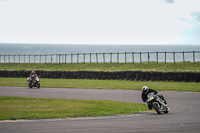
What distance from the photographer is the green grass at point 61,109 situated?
16452 mm

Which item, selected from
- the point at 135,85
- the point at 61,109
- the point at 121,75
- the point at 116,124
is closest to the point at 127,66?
the point at 121,75

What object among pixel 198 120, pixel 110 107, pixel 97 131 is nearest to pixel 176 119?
pixel 198 120

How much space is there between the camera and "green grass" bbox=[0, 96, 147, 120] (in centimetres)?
1645

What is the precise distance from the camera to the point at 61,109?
61.0ft

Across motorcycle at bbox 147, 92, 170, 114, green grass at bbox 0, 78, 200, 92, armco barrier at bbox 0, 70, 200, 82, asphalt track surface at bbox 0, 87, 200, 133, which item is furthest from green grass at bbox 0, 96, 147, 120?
armco barrier at bbox 0, 70, 200, 82

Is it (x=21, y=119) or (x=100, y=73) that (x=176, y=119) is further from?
(x=100, y=73)

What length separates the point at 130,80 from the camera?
131 ft

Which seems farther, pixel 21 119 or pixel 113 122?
pixel 21 119

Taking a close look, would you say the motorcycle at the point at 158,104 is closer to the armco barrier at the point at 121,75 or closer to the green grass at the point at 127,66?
the armco barrier at the point at 121,75

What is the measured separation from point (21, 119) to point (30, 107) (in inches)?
161

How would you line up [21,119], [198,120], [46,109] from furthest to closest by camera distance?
[46,109], [21,119], [198,120]

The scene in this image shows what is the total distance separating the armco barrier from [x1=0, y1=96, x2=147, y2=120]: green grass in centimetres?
1647

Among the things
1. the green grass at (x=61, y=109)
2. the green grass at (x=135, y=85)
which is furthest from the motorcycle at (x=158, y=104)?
the green grass at (x=135, y=85)

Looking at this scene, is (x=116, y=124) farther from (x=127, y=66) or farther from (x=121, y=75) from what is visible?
(x=127, y=66)
